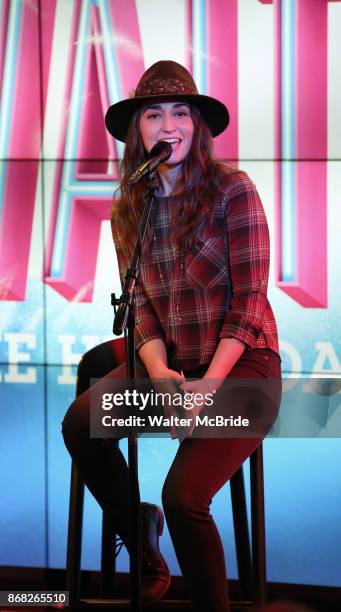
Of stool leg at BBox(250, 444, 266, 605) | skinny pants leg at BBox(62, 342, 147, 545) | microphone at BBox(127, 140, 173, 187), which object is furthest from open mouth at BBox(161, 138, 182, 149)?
stool leg at BBox(250, 444, 266, 605)

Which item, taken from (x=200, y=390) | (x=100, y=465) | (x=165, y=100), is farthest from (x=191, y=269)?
(x=100, y=465)

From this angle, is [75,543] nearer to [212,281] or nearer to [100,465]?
[100,465]

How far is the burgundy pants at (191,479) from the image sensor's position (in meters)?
1.89

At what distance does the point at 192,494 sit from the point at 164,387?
1.11ft

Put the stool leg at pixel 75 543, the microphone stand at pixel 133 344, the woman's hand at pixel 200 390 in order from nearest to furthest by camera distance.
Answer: the microphone stand at pixel 133 344 < the woman's hand at pixel 200 390 < the stool leg at pixel 75 543

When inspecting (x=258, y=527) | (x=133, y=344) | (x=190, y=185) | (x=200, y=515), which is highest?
(x=190, y=185)

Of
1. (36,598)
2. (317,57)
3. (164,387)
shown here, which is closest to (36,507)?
(36,598)

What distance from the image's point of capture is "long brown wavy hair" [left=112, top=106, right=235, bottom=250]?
222cm

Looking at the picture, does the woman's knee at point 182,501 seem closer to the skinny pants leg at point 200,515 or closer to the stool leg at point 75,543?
the skinny pants leg at point 200,515

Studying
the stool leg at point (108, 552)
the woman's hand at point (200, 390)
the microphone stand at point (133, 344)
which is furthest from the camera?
the stool leg at point (108, 552)

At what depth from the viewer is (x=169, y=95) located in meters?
2.18

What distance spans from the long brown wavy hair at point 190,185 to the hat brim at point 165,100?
0.11 feet

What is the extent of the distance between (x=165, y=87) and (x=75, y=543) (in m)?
1.31

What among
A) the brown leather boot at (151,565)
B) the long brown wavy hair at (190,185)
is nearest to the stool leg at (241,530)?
the brown leather boot at (151,565)
